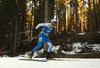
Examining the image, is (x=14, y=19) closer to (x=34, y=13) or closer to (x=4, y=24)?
(x=4, y=24)

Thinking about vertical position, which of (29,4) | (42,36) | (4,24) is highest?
(29,4)

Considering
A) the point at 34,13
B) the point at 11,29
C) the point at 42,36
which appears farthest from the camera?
the point at 34,13

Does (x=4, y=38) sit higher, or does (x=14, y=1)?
(x=14, y=1)

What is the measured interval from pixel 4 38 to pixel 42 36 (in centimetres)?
1785

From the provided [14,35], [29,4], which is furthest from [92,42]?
[29,4]

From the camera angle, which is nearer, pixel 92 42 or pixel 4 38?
pixel 92 42

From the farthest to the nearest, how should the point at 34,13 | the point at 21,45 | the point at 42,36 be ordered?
the point at 34,13 < the point at 21,45 < the point at 42,36

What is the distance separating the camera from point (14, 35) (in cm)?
2441

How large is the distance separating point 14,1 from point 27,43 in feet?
32.4

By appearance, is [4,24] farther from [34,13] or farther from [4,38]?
[34,13]

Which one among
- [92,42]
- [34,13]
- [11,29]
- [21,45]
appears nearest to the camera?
[92,42]

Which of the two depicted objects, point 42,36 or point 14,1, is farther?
point 14,1

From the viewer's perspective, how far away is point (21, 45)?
27.8 meters

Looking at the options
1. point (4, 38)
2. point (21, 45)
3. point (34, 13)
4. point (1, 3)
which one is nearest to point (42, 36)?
point (4, 38)
